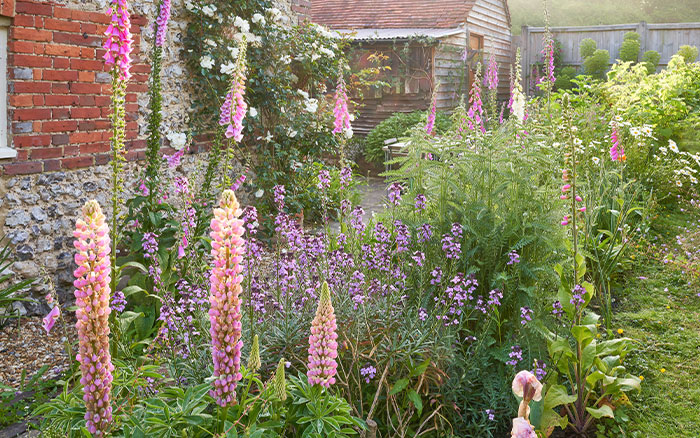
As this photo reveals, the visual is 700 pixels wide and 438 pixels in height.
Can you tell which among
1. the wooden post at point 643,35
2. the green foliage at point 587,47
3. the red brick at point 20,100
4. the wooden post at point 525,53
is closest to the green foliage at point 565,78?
the green foliage at point 587,47

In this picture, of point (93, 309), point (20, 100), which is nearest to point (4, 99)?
point (20, 100)

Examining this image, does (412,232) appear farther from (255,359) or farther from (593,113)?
(593,113)

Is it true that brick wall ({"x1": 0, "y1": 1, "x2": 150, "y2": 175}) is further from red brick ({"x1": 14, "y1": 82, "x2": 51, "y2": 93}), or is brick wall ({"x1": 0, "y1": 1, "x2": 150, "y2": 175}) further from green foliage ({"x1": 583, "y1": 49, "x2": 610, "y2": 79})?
green foliage ({"x1": 583, "y1": 49, "x2": 610, "y2": 79})

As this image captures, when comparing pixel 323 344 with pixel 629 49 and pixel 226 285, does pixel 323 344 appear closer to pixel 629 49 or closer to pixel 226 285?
pixel 226 285

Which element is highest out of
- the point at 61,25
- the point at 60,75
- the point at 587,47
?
the point at 587,47

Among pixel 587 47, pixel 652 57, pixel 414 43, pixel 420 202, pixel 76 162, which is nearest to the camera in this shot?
pixel 420 202

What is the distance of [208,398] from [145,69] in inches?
165

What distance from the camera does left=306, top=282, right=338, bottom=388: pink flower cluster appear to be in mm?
1897

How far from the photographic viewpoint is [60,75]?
15.0 feet

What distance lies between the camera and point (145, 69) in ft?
17.8

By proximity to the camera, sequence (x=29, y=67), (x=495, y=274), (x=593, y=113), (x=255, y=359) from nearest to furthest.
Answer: (x=255, y=359) → (x=495, y=274) → (x=29, y=67) → (x=593, y=113)

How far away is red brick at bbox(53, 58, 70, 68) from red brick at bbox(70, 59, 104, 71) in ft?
0.12

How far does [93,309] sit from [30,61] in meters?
3.50

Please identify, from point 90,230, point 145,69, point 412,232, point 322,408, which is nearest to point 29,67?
point 145,69
